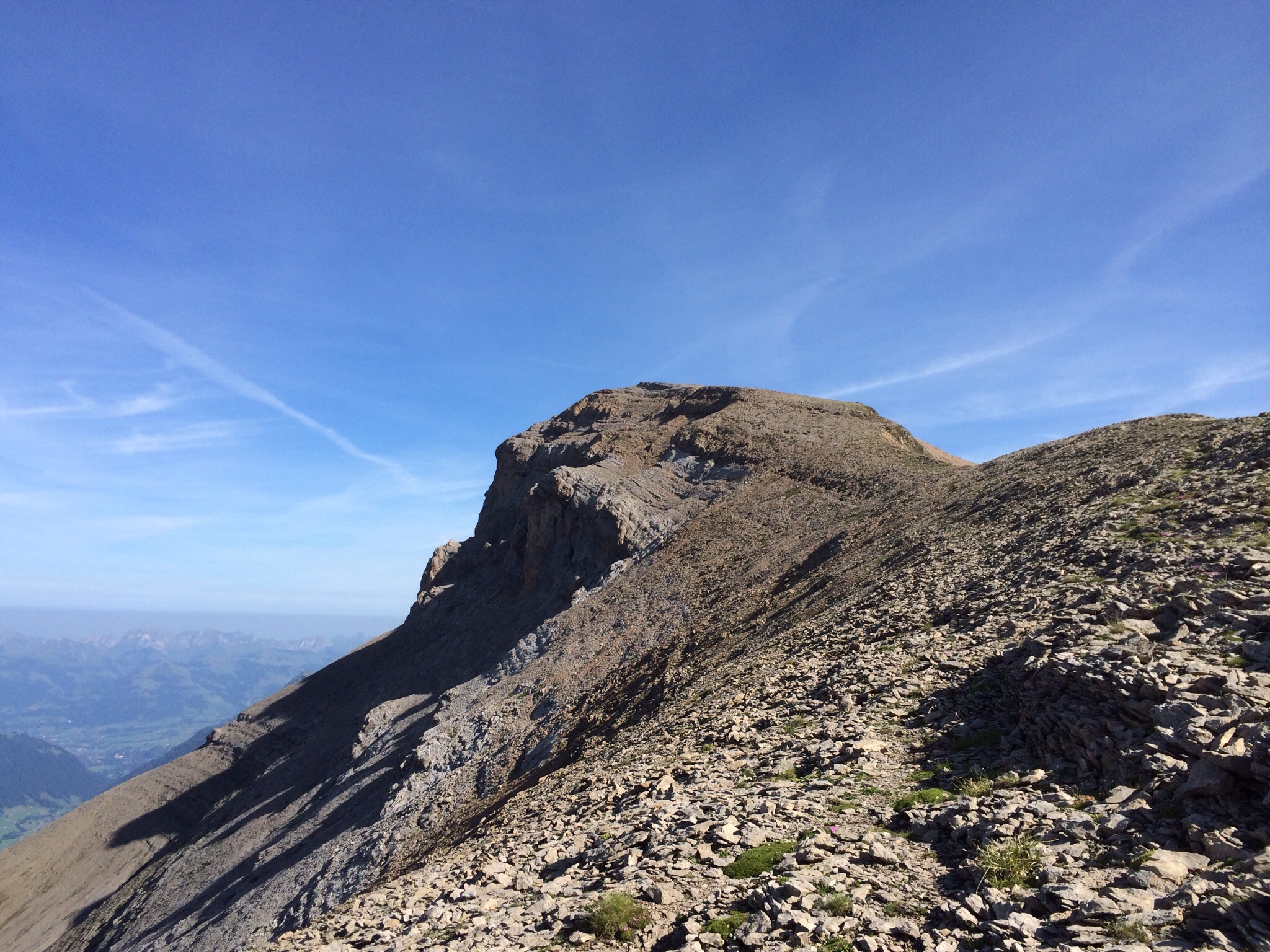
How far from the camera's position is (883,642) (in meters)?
18.0

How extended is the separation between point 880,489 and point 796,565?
10730 millimetres

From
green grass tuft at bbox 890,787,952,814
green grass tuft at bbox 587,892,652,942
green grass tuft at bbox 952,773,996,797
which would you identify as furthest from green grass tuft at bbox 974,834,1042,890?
green grass tuft at bbox 587,892,652,942

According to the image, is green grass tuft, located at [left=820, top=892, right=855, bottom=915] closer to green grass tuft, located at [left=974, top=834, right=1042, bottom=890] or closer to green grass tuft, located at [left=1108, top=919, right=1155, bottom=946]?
green grass tuft, located at [left=974, top=834, right=1042, bottom=890]

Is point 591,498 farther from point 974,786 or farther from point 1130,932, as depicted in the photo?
point 1130,932

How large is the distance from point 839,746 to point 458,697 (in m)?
31.8

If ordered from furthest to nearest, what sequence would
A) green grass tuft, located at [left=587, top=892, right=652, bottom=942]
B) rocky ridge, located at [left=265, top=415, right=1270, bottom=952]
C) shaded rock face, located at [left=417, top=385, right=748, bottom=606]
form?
shaded rock face, located at [left=417, top=385, right=748, bottom=606] → green grass tuft, located at [left=587, top=892, right=652, bottom=942] → rocky ridge, located at [left=265, top=415, right=1270, bottom=952]

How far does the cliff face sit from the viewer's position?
30.9 metres

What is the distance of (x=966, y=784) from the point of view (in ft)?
33.7

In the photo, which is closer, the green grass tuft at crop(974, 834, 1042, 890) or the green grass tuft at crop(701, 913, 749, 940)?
the green grass tuft at crop(974, 834, 1042, 890)

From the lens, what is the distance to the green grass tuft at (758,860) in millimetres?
9055

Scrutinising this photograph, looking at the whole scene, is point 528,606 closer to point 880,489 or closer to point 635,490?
point 635,490

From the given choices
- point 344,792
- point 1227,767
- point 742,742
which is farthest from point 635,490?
point 1227,767

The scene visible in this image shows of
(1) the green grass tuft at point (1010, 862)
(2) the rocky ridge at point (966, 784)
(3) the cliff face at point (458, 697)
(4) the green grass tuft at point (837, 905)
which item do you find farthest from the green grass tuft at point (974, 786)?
(3) the cliff face at point (458, 697)

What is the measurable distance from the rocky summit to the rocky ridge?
0.06 metres
